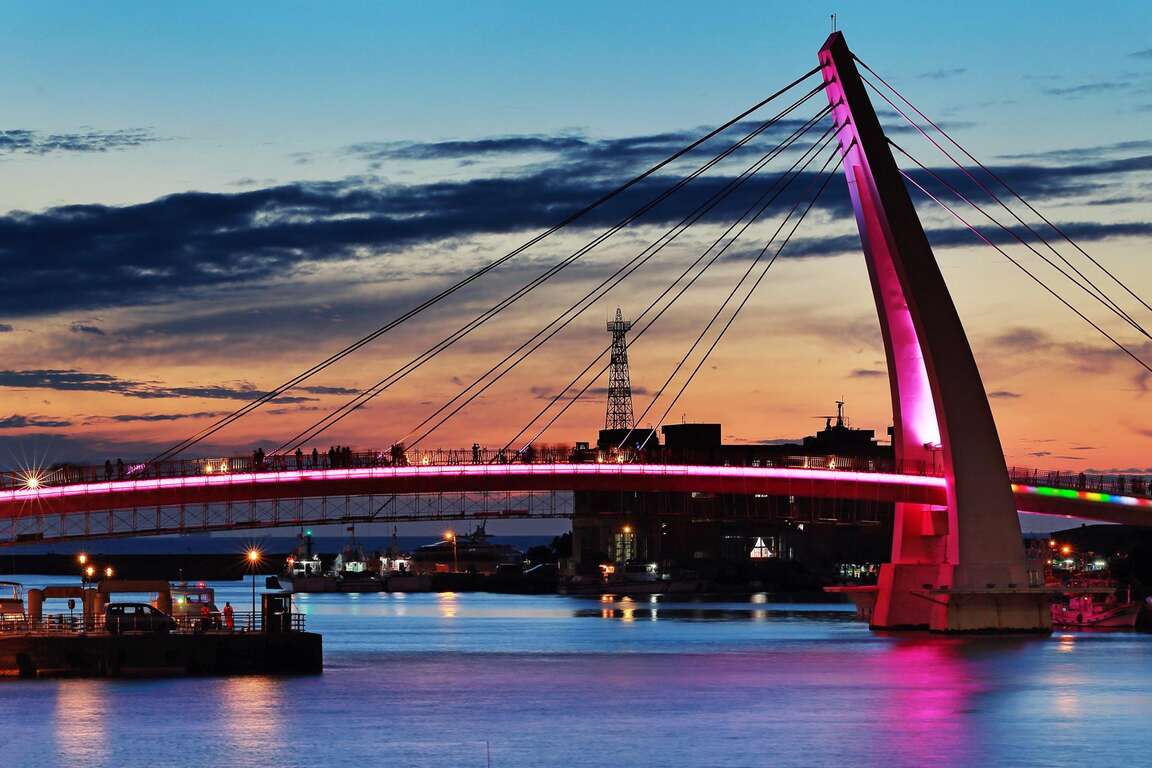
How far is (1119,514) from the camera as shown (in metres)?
70.4

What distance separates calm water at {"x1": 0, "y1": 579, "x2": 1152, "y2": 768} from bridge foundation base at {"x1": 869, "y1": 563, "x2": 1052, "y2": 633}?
951 millimetres

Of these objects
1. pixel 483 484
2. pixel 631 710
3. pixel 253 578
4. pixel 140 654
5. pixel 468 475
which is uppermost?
pixel 468 475

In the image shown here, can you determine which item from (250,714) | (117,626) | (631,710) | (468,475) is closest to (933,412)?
(468,475)

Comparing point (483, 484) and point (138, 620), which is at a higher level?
point (483, 484)

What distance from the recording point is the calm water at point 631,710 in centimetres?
3459

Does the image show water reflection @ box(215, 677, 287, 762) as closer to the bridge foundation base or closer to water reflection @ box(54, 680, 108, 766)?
water reflection @ box(54, 680, 108, 766)

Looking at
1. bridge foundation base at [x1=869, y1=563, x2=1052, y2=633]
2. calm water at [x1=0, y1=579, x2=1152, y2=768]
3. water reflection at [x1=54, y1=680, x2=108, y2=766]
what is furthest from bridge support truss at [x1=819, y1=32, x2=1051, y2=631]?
water reflection at [x1=54, y1=680, x2=108, y2=766]

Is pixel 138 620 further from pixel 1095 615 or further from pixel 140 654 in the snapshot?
pixel 1095 615

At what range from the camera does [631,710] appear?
139 feet

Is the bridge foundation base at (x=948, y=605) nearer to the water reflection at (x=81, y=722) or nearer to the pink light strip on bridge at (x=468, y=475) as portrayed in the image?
the pink light strip on bridge at (x=468, y=475)

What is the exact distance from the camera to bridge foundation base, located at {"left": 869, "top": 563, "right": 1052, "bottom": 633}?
6088 centimetres

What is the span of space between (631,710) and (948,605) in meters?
21.1

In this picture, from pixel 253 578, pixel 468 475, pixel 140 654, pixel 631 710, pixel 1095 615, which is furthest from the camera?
pixel 1095 615

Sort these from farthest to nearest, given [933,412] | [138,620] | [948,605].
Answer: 1. [933,412]
2. [948,605]
3. [138,620]
